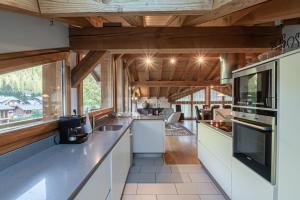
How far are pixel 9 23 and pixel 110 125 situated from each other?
228 centimetres

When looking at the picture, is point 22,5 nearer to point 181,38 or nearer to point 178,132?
point 181,38

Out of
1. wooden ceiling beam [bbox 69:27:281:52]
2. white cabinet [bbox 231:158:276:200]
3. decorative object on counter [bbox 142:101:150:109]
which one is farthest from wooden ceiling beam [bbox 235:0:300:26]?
decorative object on counter [bbox 142:101:150:109]

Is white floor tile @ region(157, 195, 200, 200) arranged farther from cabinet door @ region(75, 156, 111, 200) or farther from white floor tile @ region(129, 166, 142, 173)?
cabinet door @ region(75, 156, 111, 200)

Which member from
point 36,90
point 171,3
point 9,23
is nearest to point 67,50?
point 36,90

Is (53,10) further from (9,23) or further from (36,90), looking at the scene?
(36,90)

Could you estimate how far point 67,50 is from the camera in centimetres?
268

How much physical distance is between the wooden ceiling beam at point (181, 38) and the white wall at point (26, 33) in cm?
58

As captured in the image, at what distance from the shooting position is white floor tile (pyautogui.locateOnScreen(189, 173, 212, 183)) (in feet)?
11.0

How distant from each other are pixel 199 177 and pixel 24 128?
8.82 ft

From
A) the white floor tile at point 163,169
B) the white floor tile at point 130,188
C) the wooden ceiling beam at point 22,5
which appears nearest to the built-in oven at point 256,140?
the white floor tile at point 130,188

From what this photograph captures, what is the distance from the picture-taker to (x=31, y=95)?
2.00 meters

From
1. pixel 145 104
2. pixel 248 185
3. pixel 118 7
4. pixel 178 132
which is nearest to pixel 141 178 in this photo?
pixel 248 185

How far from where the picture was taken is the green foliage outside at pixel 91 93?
349 cm

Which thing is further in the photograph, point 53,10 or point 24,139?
point 24,139
